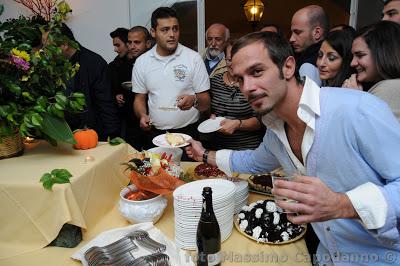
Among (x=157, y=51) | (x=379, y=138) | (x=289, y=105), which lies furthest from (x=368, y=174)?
(x=157, y=51)

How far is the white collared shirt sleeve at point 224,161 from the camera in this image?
1.68 metres

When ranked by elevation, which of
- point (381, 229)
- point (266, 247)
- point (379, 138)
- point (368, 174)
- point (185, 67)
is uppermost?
point (185, 67)

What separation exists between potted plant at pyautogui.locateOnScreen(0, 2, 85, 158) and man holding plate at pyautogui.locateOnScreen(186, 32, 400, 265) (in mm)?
A: 868

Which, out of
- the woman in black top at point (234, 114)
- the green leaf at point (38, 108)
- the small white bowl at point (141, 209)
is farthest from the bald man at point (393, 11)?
the green leaf at point (38, 108)

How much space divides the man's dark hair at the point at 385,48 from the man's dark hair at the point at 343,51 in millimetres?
267

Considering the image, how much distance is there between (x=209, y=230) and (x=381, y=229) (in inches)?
21.3

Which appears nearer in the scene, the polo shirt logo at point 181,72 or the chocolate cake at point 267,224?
the chocolate cake at point 267,224

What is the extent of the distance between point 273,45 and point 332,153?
0.45 m

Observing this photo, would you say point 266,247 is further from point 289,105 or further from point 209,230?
point 289,105

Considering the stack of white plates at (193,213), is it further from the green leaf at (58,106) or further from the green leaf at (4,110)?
the green leaf at (4,110)

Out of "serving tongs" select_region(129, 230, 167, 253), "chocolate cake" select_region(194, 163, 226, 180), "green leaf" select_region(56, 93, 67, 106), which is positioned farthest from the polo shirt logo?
"serving tongs" select_region(129, 230, 167, 253)

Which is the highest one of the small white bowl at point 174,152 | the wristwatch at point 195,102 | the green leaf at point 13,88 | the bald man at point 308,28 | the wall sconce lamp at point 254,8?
the wall sconce lamp at point 254,8

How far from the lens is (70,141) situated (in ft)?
5.03

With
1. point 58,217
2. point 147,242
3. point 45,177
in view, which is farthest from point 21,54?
point 147,242
